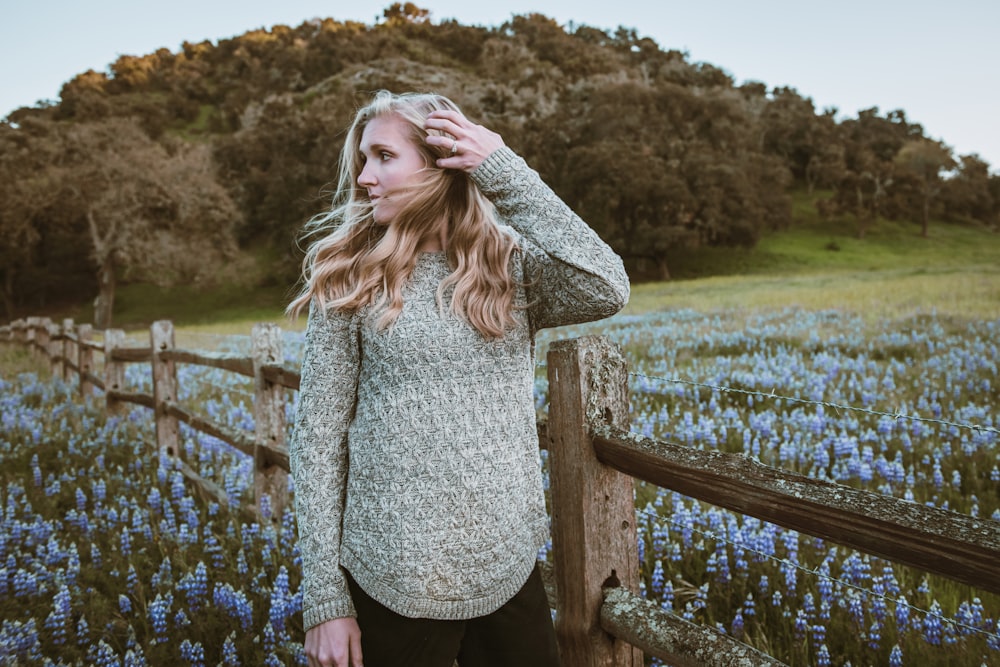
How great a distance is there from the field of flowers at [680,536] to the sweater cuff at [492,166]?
91 cm

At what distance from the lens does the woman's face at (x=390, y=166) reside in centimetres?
185

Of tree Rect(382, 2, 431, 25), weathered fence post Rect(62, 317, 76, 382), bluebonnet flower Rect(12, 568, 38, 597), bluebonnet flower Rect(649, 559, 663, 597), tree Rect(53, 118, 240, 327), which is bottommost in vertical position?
bluebonnet flower Rect(12, 568, 38, 597)

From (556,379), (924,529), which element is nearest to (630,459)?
(556,379)

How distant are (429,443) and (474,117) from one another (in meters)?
40.9

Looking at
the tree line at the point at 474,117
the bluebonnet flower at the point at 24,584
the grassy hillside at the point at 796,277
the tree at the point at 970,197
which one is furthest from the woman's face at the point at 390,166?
the tree at the point at 970,197

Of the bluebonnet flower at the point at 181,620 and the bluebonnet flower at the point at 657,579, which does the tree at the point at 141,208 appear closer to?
the bluebonnet flower at the point at 181,620

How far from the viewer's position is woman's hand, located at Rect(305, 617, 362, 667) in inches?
67.4

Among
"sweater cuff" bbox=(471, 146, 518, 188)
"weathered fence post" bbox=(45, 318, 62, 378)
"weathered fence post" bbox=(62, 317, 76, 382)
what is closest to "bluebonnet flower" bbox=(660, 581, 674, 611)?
"sweater cuff" bbox=(471, 146, 518, 188)

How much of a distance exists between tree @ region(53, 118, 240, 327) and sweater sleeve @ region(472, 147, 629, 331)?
37761 mm

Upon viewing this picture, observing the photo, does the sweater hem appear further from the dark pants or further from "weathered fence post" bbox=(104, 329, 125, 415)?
"weathered fence post" bbox=(104, 329, 125, 415)

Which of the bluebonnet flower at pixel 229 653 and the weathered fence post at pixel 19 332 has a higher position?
the weathered fence post at pixel 19 332

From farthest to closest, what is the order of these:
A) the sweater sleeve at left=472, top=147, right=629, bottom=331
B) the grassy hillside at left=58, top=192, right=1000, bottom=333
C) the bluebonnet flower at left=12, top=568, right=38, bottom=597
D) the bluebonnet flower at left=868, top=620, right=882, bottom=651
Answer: the grassy hillside at left=58, top=192, right=1000, bottom=333 → the bluebonnet flower at left=12, top=568, right=38, bottom=597 → the bluebonnet flower at left=868, top=620, right=882, bottom=651 → the sweater sleeve at left=472, top=147, right=629, bottom=331

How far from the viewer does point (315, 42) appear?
82.2m

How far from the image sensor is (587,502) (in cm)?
201
